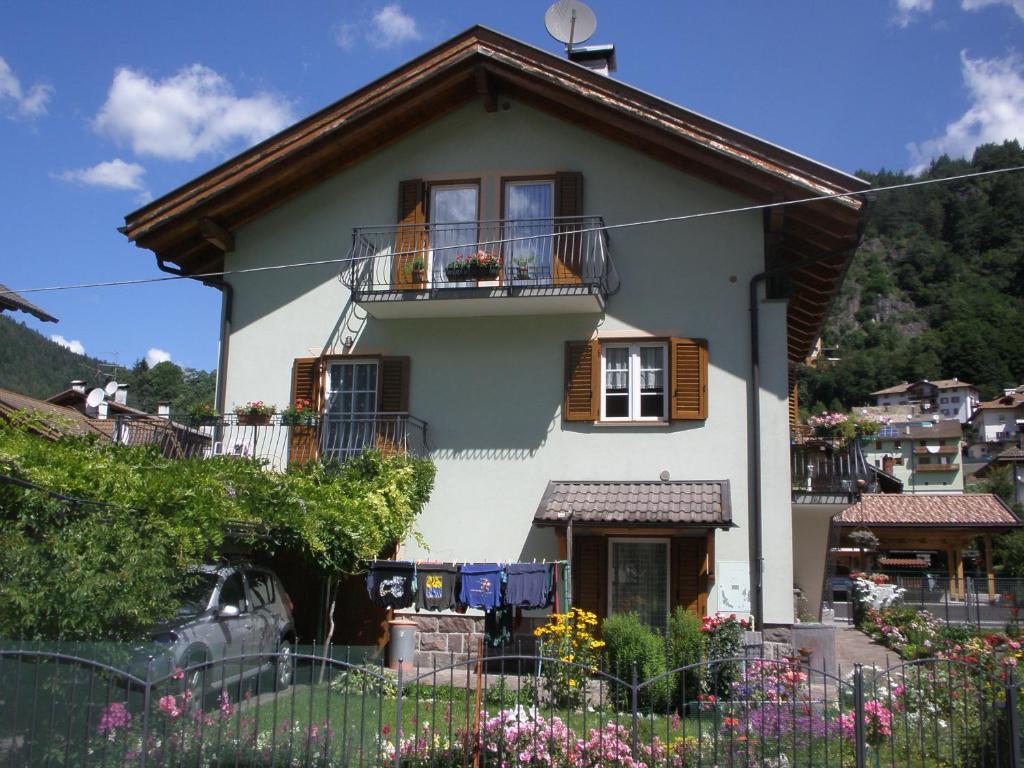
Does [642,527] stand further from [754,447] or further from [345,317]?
[345,317]

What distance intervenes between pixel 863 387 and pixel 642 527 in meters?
115

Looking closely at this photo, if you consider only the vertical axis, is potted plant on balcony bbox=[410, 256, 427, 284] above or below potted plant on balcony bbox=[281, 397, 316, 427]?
above

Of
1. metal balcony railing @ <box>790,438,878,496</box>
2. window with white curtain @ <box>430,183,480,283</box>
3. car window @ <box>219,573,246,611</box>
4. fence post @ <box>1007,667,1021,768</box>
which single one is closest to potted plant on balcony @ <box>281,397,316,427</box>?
window with white curtain @ <box>430,183,480,283</box>

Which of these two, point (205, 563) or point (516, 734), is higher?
point (205, 563)

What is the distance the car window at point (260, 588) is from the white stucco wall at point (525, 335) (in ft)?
11.0

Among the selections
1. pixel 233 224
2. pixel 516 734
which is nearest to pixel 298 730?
pixel 516 734

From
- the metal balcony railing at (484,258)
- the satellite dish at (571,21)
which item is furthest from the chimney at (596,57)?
the metal balcony railing at (484,258)

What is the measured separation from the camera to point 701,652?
496 inches

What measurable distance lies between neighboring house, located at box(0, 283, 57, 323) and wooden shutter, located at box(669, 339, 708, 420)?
11089 millimetres

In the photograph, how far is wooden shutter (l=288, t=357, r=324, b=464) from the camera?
632 inches

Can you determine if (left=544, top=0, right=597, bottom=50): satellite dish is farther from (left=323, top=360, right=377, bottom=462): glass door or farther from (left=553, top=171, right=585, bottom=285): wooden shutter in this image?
(left=323, top=360, right=377, bottom=462): glass door

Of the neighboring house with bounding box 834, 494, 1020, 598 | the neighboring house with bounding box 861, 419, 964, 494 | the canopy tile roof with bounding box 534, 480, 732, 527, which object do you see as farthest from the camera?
the neighboring house with bounding box 861, 419, 964, 494

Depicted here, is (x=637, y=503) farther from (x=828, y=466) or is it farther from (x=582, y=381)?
(x=828, y=466)

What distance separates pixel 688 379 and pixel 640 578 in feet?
10.3
